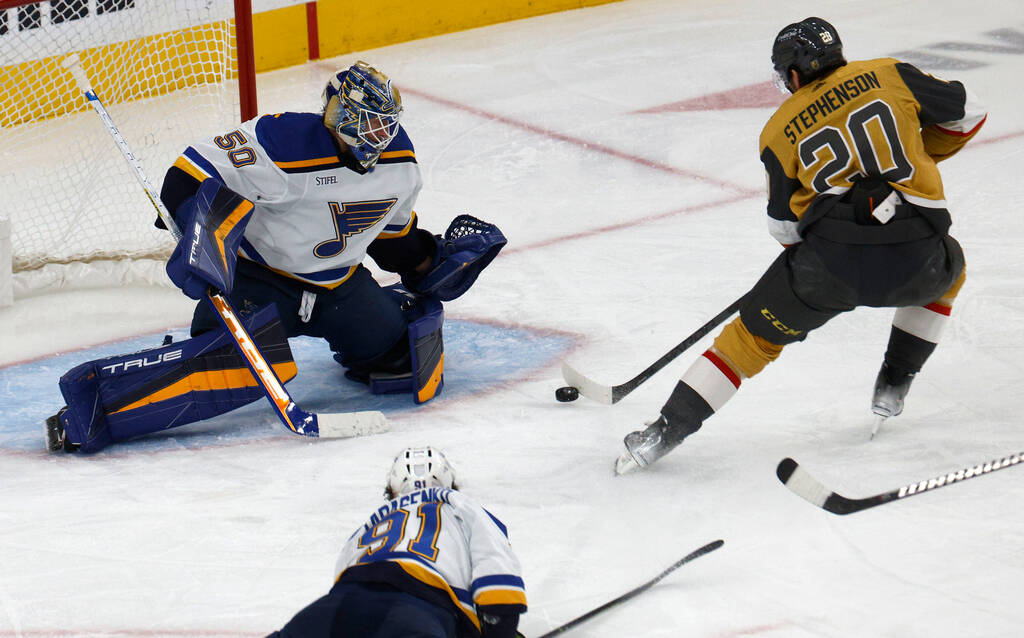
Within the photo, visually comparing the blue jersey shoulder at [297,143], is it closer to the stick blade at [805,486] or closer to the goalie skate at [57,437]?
the goalie skate at [57,437]

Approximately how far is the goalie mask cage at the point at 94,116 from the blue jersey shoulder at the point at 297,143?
3.16 ft

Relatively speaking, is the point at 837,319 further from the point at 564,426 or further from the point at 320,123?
the point at 320,123

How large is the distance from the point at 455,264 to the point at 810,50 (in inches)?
48.6

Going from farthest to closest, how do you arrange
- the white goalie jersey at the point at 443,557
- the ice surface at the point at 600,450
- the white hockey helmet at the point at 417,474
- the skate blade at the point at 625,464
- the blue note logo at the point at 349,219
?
the blue note logo at the point at 349,219 < the skate blade at the point at 625,464 < the ice surface at the point at 600,450 < the white hockey helmet at the point at 417,474 < the white goalie jersey at the point at 443,557

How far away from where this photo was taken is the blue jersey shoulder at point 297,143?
3.38 m

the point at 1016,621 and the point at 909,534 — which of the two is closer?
the point at 1016,621

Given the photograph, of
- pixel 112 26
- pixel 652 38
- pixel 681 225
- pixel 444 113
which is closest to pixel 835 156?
pixel 681 225

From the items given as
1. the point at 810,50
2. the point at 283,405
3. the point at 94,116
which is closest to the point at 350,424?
the point at 283,405

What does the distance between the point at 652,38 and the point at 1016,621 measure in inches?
201

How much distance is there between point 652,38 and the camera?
7117mm

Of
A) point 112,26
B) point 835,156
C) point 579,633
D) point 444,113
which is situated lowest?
point 444,113

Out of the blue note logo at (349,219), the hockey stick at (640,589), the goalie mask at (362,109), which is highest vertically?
the goalie mask at (362,109)

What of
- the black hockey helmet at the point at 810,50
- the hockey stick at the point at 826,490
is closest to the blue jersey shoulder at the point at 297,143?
the black hockey helmet at the point at 810,50

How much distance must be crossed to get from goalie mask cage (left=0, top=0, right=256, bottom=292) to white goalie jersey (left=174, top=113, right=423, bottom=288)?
3.23 feet
